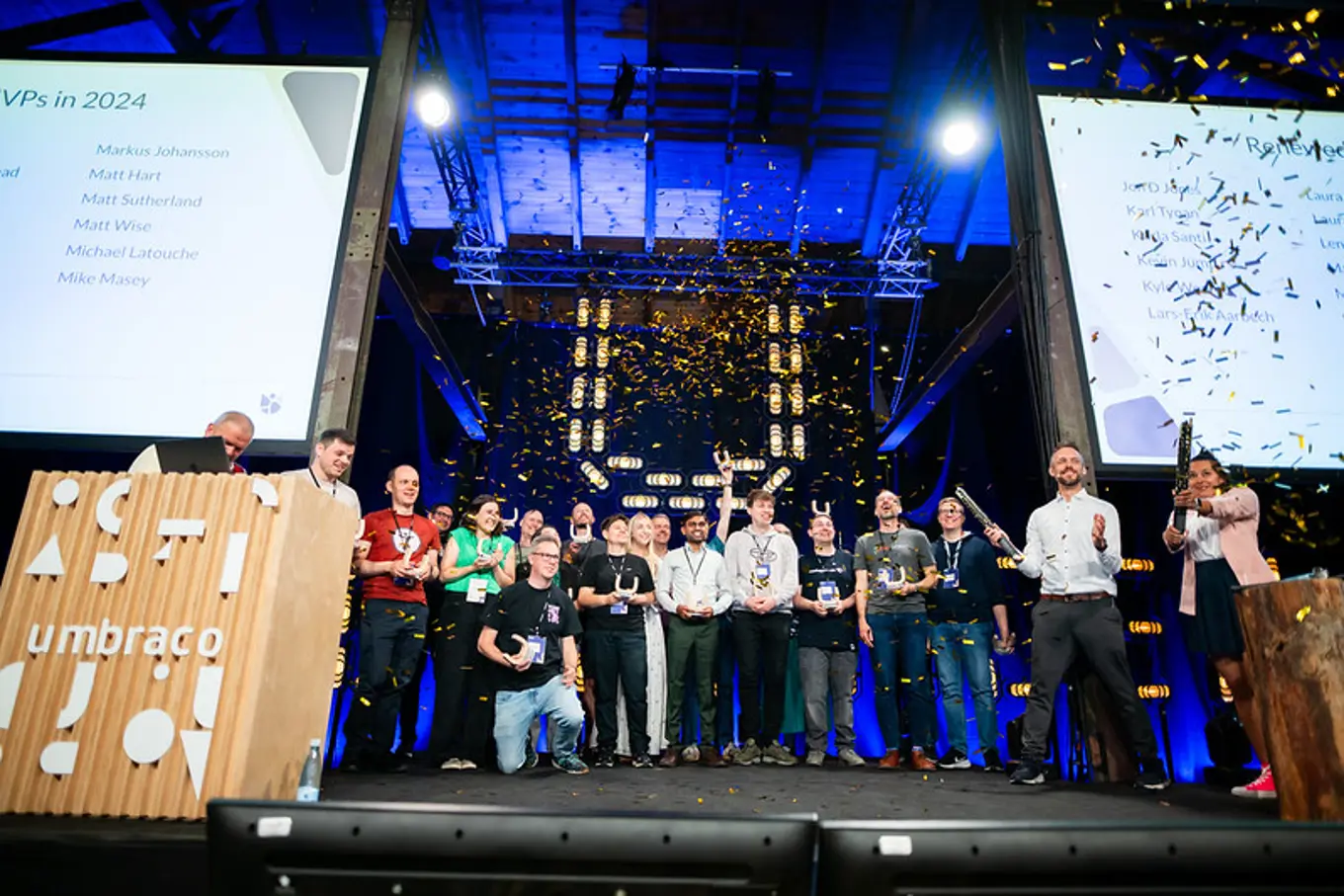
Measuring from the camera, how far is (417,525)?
467 cm

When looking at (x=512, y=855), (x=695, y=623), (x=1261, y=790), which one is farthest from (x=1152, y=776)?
(x=512, y=855)

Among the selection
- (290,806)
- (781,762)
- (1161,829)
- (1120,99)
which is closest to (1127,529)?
(1120,99)

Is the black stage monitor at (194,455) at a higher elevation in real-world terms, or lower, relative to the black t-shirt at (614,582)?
lower

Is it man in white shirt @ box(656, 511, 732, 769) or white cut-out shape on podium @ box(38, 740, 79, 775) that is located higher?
Answer: man in white shirt @ box(656, 511, 732, 769)

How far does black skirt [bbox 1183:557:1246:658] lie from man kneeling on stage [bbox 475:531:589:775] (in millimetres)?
3294

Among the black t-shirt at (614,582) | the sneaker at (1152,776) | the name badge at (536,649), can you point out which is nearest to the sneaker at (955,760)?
the sneaker at (1152,776)

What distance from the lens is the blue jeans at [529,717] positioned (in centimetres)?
431

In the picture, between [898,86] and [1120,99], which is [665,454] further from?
[1120,99]

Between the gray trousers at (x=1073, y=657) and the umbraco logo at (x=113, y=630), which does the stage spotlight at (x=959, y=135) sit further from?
the umbraco logo at (x=113, y=630)

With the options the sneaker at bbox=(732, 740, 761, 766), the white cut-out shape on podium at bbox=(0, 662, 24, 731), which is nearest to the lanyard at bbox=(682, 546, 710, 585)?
the sneaker at bbox=(732, 740, 761, 766)

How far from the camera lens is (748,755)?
16.3 ft

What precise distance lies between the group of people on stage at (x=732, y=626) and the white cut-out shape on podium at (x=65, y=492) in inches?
59.3

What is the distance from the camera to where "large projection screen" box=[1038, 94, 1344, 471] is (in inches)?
173

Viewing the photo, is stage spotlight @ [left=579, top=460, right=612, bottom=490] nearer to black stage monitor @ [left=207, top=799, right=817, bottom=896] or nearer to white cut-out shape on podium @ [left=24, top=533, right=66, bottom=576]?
white cut-out shape on podium @ [left=24, top=533, right=66, bottom=576]
